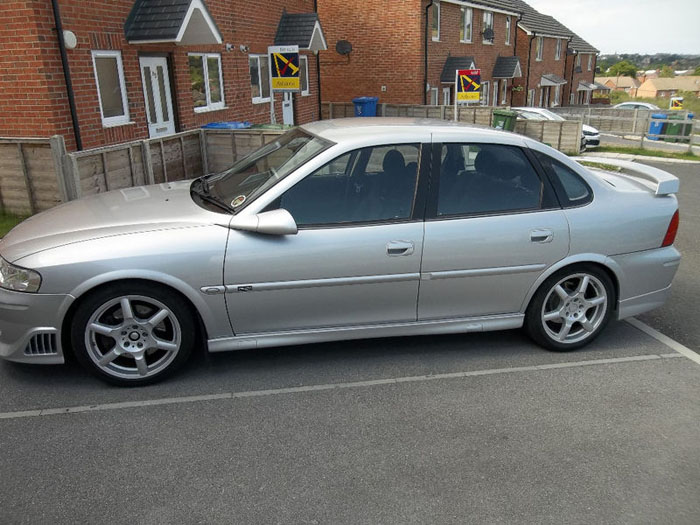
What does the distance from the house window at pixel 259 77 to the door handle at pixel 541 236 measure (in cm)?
1210

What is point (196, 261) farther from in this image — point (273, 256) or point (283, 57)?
point (283, 57)

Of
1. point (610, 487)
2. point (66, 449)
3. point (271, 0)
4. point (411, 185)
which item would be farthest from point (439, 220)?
point (271, 0)

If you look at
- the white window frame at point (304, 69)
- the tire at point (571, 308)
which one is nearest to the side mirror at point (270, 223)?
the tire at point (571, 308)

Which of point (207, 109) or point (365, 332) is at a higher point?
point (207, 109)

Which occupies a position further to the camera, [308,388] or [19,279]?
[308,388]

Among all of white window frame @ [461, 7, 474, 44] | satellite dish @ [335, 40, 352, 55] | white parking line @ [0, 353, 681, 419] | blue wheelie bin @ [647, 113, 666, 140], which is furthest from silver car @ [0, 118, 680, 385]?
white window frame @ [461, 7, 474, 44]

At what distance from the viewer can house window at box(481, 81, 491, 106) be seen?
28688mm

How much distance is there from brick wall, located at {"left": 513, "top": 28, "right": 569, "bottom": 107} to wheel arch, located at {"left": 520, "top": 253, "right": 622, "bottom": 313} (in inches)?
1228

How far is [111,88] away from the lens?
32.1 feet

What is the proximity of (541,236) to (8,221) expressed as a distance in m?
6.73

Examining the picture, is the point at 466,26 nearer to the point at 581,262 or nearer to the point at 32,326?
the point at 581,262

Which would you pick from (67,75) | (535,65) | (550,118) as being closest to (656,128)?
(550,118)

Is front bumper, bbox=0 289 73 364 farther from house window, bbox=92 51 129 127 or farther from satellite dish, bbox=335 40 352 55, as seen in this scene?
satellite dish, bbox=335 40 352 55

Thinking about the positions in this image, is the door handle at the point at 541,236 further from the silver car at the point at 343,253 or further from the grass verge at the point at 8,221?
the grass verge at the point at 8,221
